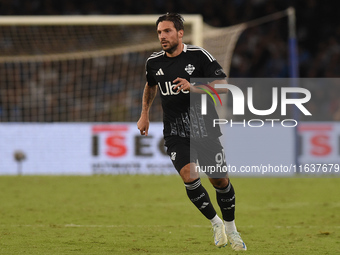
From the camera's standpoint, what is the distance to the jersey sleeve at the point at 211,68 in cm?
585

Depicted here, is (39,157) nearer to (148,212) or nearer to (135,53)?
(135,53)

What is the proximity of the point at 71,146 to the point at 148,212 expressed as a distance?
6564 millimetres

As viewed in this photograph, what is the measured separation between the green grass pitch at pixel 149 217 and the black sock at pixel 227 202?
12.4 inches

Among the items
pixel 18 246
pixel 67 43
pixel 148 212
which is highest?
pixel 67 43

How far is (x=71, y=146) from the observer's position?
15.4 meters

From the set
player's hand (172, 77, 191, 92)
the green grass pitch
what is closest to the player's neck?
player's hand (172, 77, 191, 92)

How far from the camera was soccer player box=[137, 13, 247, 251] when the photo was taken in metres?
5.91

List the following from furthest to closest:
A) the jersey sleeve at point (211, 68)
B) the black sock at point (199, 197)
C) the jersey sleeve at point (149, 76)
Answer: the jersey sleeve at point (149, 76) → the black sock at point (199, 197) → the jersey sleeve at point (211, 68)

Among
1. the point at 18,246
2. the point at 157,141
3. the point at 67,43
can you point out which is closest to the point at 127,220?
the point at 18,246

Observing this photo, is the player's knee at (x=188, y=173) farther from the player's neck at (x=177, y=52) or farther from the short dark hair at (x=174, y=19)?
the short dark hair at (x=174, y=19)

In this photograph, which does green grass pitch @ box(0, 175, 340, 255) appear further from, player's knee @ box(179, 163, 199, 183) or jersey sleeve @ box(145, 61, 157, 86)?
jersey sleeve @ box(145, 61, 157, 86)

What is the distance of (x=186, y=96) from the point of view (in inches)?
235

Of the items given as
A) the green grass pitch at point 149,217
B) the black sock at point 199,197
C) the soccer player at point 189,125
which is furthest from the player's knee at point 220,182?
the green grass pitch at point 149,217

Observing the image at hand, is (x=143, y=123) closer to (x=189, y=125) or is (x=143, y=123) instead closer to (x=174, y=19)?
(x=189, y=125)
